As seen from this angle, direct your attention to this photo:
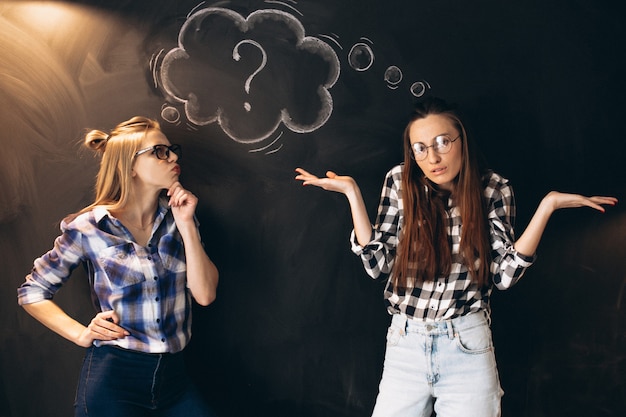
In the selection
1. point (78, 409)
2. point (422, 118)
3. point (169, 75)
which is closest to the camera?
point (78, 409)

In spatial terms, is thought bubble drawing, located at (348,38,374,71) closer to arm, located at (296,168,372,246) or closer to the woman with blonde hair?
arm, located at (296,168,372,246)

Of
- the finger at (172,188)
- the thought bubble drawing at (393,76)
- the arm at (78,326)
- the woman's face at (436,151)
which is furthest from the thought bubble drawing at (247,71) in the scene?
the arm at (78,326)

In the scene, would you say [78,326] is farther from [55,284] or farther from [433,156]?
[433,156]

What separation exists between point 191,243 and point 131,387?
0.53 m

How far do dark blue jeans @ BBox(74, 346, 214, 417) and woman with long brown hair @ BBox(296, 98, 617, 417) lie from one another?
2.39 feet

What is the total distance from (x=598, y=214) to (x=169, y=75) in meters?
1.87

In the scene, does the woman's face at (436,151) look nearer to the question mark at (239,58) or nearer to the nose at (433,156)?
the nose at (433,156)

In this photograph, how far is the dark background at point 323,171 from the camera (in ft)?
8.03

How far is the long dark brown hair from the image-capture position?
2.12 meters

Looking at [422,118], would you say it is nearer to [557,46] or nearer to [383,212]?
[383,212]

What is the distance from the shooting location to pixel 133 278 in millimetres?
2131

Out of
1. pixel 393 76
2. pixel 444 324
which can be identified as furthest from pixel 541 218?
pixel 393 76

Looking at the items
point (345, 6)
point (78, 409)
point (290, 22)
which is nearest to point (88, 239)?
point (78, 409)

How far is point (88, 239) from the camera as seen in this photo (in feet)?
7.07
